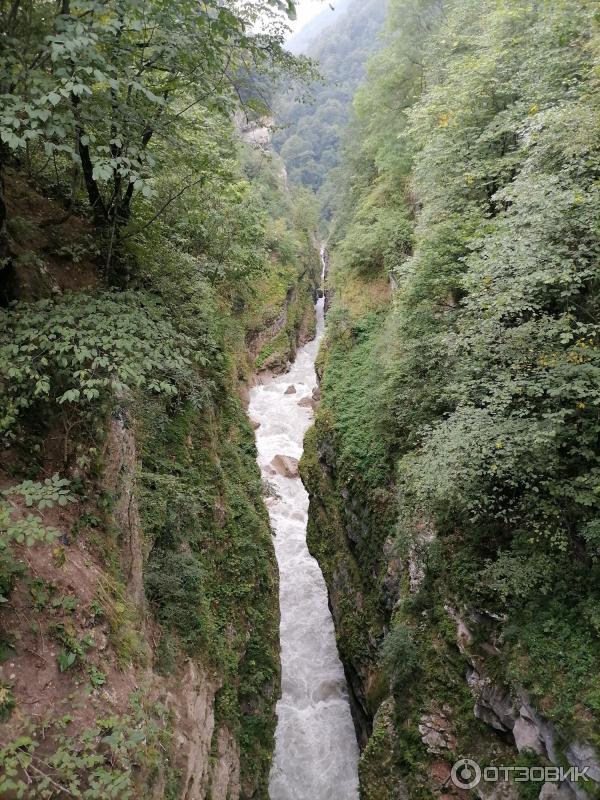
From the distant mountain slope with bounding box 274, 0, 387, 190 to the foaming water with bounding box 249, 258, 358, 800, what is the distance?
51.6 m

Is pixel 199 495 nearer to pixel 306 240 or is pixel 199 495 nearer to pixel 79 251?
pixel 79 251

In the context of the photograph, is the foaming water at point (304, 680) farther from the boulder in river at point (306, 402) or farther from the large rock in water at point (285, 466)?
the boulder in river at point (306, 402)

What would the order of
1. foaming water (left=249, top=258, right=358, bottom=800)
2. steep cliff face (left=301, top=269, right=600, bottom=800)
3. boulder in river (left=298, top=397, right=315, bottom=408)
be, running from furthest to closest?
boulder in river (left=298, top=397, right=315, bottom=408) < foaming water (left=249, top=258, right=358, bottom=800) < steep cliff face (left=301, top=269, right=600, bottom=800)

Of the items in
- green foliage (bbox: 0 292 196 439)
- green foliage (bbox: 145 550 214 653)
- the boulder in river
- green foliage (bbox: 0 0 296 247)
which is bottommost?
the boulder in river

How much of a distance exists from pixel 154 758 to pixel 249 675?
19.0ft

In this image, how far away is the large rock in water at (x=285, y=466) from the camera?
21.3 meters

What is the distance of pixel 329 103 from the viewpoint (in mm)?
83625

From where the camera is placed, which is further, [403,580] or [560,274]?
[403,580]

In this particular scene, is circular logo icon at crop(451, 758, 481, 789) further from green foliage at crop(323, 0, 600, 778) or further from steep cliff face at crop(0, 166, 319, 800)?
steep cliff face at crop(0, 166, 319, 800)

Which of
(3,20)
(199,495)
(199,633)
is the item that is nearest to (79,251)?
(3,20)

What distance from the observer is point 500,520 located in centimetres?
833

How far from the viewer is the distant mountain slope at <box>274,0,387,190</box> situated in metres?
74.1

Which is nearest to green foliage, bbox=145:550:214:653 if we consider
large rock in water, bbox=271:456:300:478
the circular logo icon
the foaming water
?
the circular logo icon

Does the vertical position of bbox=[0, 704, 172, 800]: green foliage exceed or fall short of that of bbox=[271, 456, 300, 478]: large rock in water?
it exceeds it
